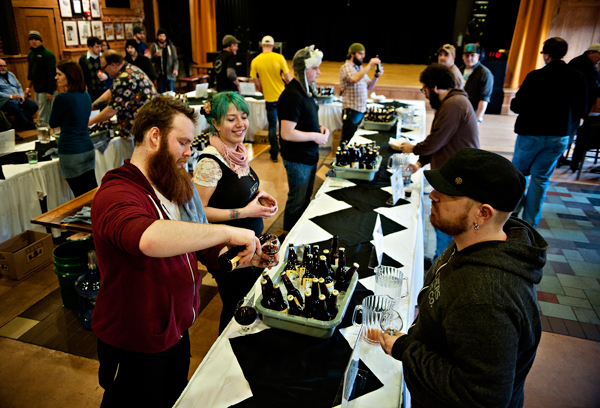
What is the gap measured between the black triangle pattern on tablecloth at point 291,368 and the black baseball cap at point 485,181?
0.71m

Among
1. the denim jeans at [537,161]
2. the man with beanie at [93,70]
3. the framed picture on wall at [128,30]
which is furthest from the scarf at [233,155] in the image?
the framed picture on wall at [128,30]

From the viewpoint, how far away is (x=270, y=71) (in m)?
5.30

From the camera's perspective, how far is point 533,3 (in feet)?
27.9

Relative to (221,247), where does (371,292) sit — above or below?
below

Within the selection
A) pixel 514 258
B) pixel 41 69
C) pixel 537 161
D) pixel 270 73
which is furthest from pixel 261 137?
pixel 514 258

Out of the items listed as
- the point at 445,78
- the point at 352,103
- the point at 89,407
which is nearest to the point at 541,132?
the point at 445,78

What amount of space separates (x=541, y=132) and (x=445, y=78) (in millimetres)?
1368

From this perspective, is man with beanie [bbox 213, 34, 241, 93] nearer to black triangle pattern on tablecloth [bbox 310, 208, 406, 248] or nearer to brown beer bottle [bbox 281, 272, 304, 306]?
black triangle pattern on tablecloth [bbox 310, 208, 406, 248]

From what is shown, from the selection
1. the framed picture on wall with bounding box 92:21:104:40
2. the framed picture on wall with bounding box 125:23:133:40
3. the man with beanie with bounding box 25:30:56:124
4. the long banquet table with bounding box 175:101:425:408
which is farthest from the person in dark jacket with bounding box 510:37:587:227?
the framed picture on wall with bounding box 125:23:133:40

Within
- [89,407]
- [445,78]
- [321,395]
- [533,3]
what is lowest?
[89,407]

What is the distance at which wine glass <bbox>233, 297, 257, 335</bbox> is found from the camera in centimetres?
148

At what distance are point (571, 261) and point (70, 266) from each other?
403cm

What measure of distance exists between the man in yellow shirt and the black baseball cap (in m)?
4.45

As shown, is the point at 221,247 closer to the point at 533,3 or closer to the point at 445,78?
the point at 445,78
